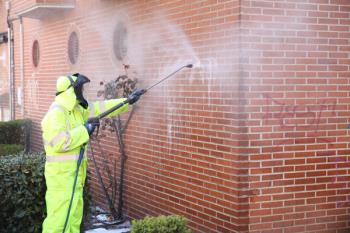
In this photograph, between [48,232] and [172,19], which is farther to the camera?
[172,19]

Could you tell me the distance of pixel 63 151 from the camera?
5.28 meters

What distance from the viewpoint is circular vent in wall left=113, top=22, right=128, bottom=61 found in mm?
8344

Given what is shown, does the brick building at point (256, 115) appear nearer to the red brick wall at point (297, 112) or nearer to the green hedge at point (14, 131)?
the red brick wall at point (297, 112)

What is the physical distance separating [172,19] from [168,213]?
7.61ft

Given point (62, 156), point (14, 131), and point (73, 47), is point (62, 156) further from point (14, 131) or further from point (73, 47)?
point (14, 131)

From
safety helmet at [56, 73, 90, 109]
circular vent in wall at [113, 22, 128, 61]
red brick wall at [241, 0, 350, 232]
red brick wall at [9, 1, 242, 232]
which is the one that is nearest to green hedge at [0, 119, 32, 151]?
red brick wall at [9, 1, 242, 232]

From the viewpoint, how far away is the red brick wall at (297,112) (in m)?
5.49

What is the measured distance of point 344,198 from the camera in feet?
19.5

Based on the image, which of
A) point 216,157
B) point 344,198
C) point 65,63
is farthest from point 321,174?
point 65,63

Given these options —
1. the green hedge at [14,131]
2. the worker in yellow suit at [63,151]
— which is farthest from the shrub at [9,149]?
the worker in yellow suit at [63,151]

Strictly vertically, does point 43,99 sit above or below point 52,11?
below

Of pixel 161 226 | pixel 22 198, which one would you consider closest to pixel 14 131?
pixel 22 198

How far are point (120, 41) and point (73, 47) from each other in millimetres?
2315

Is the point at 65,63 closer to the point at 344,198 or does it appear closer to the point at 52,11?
the point at 52,11
